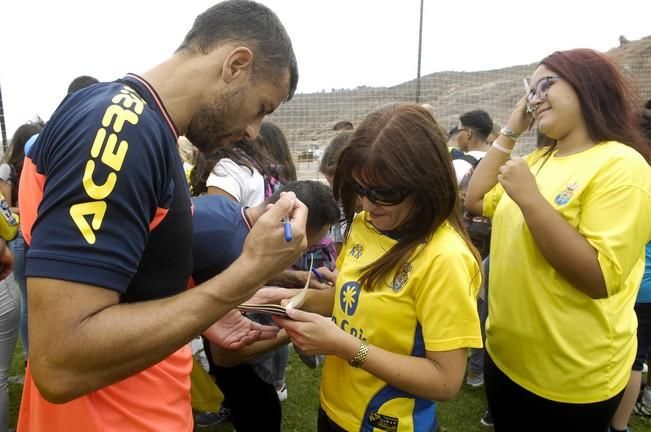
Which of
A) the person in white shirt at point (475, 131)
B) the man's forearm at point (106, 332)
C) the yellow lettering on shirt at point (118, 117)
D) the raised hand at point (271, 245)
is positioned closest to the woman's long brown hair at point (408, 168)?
the raised hand at point (271, 245)

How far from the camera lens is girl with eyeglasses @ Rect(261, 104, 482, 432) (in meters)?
1.41

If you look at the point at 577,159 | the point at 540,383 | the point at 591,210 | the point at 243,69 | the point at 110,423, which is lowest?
the point at 540,383

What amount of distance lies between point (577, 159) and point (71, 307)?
172cm

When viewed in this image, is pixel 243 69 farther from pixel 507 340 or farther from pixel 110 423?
pixel 507 340

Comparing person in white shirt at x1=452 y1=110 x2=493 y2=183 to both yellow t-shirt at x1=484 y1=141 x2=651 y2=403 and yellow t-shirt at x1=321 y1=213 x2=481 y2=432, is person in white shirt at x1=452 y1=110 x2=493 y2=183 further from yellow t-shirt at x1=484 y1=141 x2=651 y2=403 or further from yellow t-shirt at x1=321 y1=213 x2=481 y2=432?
yellow t-shirt at x1=321 y1=213 x2=481 y2=432

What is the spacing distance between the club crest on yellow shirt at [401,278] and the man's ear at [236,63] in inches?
31.7

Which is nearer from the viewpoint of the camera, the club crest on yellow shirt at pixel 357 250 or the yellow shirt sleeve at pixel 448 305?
the yellow shirt sleeve at pixel 448 305

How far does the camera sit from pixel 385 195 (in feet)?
5.11

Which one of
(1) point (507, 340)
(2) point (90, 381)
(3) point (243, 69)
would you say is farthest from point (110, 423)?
(1) point (507, 340)

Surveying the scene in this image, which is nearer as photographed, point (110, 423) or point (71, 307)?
point (71, 307)

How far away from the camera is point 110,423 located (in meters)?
1.12

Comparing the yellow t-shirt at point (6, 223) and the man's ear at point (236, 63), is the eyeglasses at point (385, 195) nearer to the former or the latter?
the man's ear at point (236, 63)

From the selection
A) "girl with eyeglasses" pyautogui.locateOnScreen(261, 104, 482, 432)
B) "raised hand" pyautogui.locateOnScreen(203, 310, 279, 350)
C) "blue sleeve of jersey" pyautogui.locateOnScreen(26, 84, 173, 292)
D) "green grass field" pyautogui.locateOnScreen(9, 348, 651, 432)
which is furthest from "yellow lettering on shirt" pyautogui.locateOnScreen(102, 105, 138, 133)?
"green grass field" pyautogui.locateOnScreen(9, 348, 651, 432)

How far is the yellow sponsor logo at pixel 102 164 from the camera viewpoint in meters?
0.82
